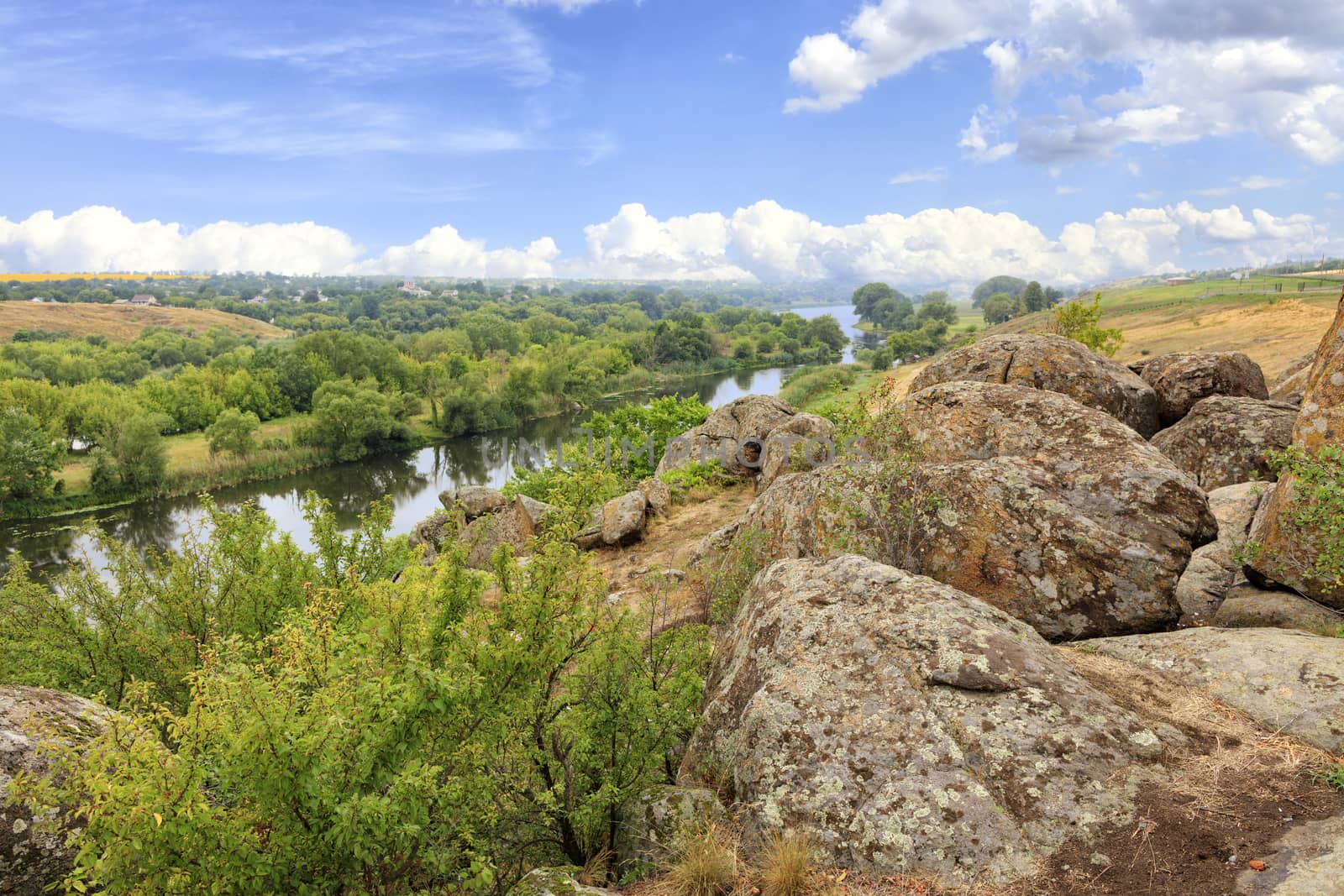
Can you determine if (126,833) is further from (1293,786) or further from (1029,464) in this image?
(1029,464)

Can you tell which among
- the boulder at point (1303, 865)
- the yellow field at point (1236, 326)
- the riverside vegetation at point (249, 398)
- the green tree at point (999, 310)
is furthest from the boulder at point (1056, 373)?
the green tree at point (999, 310)

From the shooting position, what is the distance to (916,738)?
5.21 metres

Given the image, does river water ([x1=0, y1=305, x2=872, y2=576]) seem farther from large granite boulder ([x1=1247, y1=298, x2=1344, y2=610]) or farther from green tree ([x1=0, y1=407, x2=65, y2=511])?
large granite boulder ([x1=1247, y1=298, x2=1344, y2=610])

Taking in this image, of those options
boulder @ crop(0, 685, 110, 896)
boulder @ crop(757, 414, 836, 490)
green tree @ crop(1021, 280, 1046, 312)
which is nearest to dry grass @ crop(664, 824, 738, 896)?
boulder @ crop(0, 685, 110, 896)

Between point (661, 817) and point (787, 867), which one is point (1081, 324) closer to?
point (661, 817)

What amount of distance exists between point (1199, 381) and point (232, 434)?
218 feet

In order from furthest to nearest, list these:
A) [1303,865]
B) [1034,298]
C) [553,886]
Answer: [1034,298] < [553,886] < [1303,865]

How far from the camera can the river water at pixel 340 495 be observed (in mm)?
42781

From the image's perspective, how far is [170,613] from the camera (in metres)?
9.26

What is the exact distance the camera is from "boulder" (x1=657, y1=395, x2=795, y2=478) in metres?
23.9

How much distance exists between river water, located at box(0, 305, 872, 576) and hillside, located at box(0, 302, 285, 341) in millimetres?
103907

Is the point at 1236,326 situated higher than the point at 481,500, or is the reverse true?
the point at 1236,326

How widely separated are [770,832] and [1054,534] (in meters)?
5.27

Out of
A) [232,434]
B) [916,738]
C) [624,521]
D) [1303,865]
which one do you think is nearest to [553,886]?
[916,738]
